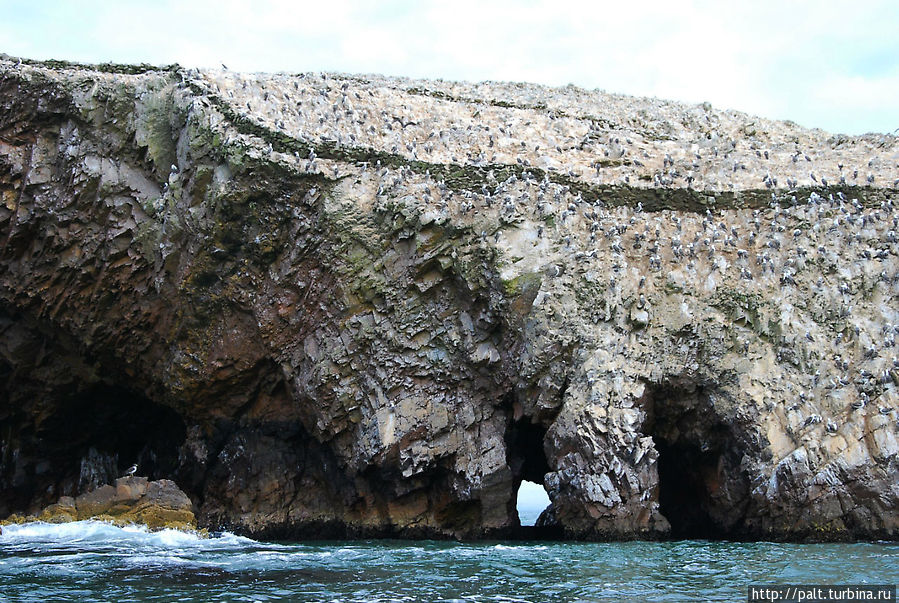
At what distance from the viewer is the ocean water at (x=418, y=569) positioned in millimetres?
16703

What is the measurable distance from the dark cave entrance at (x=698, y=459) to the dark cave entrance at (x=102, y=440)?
1796cm

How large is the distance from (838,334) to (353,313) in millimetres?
15263

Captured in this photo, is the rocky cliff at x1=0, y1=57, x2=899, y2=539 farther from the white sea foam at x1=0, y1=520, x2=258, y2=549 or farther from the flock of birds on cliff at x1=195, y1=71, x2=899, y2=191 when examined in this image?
the white sea foam at x1=0, y1=520, x2=258, y2=549

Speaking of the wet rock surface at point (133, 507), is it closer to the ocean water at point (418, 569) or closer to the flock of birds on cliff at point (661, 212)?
the ocean water at point (418, 569)

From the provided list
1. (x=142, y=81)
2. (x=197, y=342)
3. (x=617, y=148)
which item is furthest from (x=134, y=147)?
(x=617, y=148)

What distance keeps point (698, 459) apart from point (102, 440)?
900 inches

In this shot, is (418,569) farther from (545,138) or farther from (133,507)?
(545,138)

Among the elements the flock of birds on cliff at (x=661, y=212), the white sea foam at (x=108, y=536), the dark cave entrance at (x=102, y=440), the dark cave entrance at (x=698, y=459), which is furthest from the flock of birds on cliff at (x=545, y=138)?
the white sea foam at (x=108, y=536)

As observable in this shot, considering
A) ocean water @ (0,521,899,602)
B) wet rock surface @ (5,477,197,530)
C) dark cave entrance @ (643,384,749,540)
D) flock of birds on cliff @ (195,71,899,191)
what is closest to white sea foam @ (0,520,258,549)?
ocean water @ (0,521,899,602)

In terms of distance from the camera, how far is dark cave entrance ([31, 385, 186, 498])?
3453 cm

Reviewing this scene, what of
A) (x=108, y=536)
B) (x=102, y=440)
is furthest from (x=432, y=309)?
(x=102, y=440)

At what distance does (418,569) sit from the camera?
1995 centimetres

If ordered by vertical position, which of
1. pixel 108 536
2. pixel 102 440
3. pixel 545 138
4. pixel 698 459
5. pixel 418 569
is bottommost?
pixel 418 569

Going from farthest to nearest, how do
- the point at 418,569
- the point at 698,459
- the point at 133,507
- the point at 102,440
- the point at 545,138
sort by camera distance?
the point at 102,440
the point at 545,138
the point at 133,507
the point at 698,459
the point at 418,569
